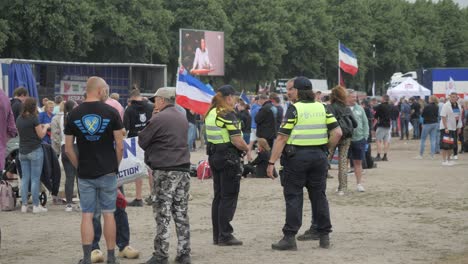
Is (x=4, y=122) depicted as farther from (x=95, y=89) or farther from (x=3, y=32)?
(x=3, y=32)

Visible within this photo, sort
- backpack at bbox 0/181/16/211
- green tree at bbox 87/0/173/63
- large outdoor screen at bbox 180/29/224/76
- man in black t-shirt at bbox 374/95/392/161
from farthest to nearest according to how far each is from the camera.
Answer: green tree at bbox 87/0/173/63 → large outdoor screen at bbox 180/29/224/76 → man in black t-shirt at bbox 374/95/392/161 → backpack at bbox 0/181/16/211

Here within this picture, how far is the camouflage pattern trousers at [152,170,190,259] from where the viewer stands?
30.3 ft

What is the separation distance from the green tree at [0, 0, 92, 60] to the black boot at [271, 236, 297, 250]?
32.5 m

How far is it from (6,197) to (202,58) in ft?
98.9

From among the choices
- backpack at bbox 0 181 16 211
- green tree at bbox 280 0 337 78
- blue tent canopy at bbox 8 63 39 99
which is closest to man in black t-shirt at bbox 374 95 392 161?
blue tent canopy at bbox 8 63 39 99

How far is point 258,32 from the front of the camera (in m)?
62.4

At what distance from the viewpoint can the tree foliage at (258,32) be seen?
42.6 metres

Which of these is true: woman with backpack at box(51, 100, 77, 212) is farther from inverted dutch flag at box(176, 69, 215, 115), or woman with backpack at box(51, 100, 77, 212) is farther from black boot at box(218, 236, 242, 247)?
black boot at box(218, 236, 242, 247)

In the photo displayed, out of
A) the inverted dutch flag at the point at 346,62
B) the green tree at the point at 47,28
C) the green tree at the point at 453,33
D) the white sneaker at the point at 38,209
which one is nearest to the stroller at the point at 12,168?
the white sneaker at the point at 38,209

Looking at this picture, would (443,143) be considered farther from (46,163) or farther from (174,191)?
(174,191)

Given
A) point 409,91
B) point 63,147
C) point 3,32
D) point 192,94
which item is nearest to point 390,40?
point 409,91

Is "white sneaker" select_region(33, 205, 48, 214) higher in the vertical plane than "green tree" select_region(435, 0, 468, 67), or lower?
lower

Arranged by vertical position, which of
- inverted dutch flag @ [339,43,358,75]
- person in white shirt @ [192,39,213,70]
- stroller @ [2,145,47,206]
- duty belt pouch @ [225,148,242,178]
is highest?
person in white shirt @ [192,39,213,70]

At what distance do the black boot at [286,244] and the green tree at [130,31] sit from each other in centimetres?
3779
